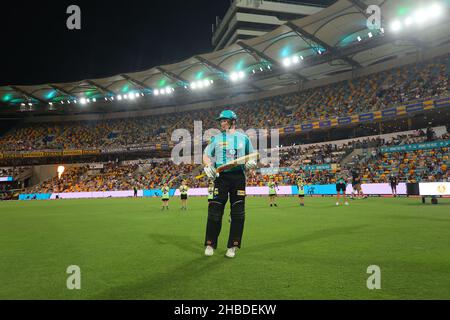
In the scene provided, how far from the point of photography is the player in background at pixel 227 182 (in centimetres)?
598

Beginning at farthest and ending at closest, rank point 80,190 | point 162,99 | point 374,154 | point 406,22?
1. point 162,99
2. point 80,190
3. point 374,154
4. point 406,22

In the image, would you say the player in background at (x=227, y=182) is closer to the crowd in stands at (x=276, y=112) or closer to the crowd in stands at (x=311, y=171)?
the crowd in stands at (x=311, y=171)

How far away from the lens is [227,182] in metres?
6.05

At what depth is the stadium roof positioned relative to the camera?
112 ft

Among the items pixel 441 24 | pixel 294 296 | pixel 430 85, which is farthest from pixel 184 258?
pixel 441 24

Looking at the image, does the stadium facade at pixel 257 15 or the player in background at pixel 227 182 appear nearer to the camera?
the player in background at pixel 227 182

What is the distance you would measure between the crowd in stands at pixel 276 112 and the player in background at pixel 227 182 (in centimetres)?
3135

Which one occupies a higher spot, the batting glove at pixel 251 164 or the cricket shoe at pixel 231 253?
the batting glove at pixel 251 164

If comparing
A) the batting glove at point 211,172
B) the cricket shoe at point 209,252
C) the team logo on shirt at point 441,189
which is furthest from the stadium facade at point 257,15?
the cricket shoe at point 209,252

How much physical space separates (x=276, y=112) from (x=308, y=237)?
43.0 metres
